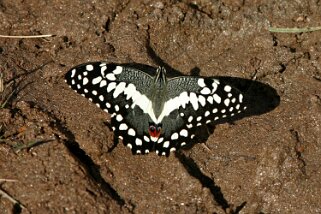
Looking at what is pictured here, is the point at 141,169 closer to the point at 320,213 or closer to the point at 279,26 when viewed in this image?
the point at 320,213

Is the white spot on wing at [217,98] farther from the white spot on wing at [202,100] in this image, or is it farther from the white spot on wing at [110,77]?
the white spot on wing at [110,77]

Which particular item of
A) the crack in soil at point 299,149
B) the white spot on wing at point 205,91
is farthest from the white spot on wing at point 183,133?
the crack in soil at point 299,149

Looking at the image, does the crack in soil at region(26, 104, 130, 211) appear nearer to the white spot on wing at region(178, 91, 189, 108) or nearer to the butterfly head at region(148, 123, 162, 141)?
the butterfly head at region(148, 123, 162, 141)

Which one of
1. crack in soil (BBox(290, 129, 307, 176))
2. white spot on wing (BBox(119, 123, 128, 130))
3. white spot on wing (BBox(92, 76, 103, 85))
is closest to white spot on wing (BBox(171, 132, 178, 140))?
white spot on wing (BBox(119, 123, 128, 130))

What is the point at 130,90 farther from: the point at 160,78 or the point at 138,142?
the point at 138,142

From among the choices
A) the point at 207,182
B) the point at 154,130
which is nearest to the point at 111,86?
the point at 154,130
